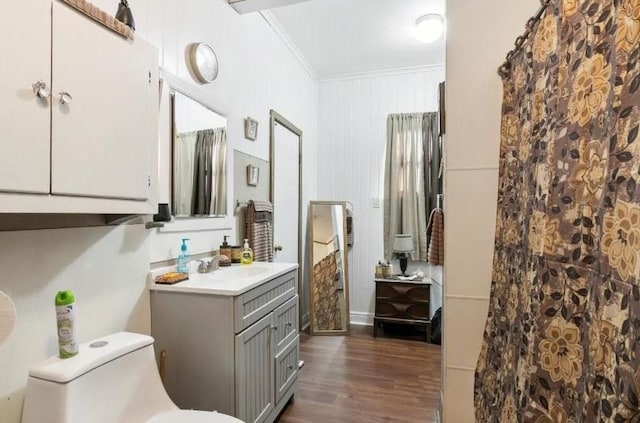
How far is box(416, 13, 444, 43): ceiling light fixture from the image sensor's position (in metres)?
2.82

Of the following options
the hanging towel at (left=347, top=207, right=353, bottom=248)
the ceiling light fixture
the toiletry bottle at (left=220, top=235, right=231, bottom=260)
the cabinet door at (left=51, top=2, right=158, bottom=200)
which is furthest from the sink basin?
the ceiling light fixture

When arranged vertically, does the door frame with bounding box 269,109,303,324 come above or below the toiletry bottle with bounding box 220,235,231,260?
above

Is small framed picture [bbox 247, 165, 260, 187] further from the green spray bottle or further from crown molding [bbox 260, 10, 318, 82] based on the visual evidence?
the green spray bottle

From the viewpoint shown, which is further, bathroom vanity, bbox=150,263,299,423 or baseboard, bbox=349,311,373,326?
baseboard, bbox=349,311,373,326

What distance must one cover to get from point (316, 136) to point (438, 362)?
2.74m

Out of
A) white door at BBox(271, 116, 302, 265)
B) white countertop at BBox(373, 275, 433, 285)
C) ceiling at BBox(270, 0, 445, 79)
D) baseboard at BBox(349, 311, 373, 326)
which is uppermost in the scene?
ceiling at BBox(270, 0, 445, 79)

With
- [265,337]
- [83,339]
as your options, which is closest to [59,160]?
[83,339]

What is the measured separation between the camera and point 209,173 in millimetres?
2148

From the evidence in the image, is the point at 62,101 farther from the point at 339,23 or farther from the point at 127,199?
the point at 339,23

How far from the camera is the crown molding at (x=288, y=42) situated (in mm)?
2906

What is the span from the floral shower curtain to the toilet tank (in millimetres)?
1319

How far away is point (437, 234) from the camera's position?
223 cm

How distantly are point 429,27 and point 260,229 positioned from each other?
2.18 metres

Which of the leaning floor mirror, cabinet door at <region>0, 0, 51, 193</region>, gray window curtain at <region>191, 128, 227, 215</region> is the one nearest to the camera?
cabinet door at <region>0, 0, 51, 193</region>
